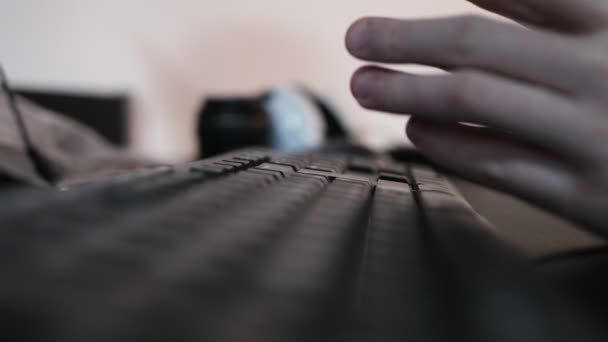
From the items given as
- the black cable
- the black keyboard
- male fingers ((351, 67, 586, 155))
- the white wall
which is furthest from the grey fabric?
the white wall

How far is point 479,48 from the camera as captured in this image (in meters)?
0.21

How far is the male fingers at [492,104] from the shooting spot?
19 centimetres

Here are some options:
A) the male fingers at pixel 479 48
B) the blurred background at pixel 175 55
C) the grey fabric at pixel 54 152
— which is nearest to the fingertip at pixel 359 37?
the male fingers at pixel 479 48

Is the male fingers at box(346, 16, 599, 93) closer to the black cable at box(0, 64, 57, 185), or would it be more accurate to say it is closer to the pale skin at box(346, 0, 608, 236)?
the pale skin at box(346, 0, 608, 236)

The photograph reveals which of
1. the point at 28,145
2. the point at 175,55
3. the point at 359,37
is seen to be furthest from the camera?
the point at 175,55

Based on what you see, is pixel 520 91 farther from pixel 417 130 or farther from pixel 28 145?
pixel 28 145

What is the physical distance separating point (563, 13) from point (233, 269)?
193mm

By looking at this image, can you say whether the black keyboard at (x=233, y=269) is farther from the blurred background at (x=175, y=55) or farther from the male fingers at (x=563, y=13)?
the blurred background at (x=175, y=55)

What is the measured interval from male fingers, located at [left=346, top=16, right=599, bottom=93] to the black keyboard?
0.27ft

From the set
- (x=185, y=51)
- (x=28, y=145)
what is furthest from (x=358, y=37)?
(x=185, y=51)

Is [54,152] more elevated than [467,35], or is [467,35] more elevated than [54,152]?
[467,35]

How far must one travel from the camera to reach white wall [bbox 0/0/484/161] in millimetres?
897

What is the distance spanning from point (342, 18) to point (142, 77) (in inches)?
18.4

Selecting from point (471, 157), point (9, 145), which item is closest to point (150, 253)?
point (471, 157)
